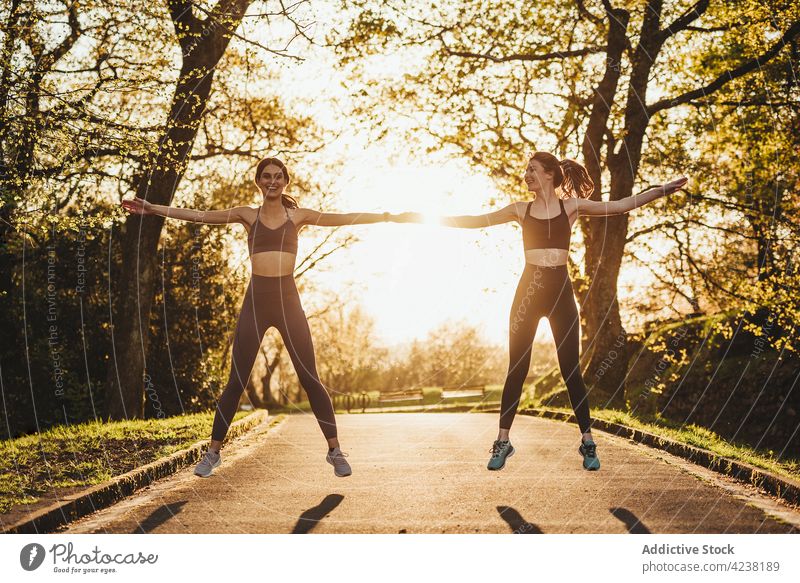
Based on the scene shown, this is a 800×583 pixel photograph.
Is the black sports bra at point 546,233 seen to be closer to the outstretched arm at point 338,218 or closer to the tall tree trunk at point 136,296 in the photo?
the outstretched arm at point 338,218

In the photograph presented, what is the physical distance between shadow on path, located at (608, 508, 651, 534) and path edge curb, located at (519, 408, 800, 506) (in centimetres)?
194

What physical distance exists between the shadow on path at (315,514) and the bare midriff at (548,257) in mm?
2795

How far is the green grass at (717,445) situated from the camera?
9539 mm

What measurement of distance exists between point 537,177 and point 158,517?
4.40m

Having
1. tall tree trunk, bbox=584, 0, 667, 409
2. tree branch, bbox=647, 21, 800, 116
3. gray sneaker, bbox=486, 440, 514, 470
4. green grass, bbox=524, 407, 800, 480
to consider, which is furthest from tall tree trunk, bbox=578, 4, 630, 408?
gray sneaker, bbox=486, 440, 514, 470

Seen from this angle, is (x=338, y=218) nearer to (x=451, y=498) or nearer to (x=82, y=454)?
(x=451, y=498)

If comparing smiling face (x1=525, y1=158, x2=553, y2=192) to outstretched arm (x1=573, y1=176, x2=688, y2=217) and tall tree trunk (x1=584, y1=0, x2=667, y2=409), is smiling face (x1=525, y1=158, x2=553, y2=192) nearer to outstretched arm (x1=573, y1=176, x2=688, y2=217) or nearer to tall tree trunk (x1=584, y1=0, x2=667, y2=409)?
outstretched arm (x1=573, y1=176, x2=688, y2=217)

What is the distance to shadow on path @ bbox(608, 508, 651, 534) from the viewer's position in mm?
6523

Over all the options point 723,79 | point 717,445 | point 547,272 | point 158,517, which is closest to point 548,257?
point 547,272

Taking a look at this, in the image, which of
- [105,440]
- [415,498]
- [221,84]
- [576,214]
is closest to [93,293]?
[221,84]

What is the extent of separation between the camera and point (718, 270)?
24047 mm

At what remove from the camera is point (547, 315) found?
21.3 feet

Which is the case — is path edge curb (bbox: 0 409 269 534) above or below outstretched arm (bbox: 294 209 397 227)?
below
